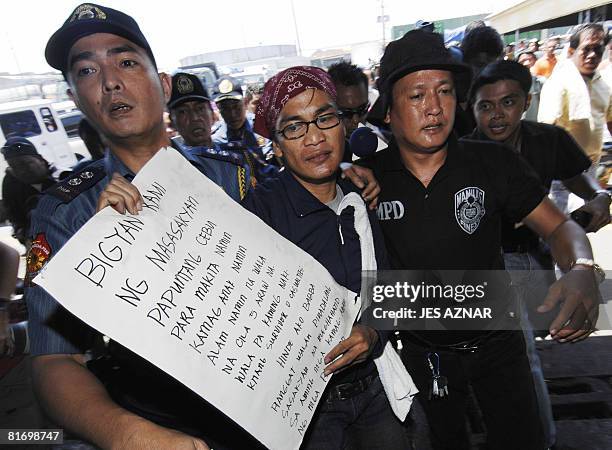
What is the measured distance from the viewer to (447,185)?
5.73 ft

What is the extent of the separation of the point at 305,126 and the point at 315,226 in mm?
373

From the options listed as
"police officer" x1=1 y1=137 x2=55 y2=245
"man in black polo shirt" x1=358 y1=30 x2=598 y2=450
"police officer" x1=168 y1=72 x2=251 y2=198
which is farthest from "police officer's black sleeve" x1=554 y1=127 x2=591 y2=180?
"police officer" x1=1 y1=137 x2=55 y2=245

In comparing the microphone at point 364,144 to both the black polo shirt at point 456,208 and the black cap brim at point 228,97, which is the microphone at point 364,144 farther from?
the black cap brim at point 228,97

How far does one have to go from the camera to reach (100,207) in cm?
99

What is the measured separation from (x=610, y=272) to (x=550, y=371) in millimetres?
1957

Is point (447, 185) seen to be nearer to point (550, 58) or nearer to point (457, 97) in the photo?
point (457, 97)

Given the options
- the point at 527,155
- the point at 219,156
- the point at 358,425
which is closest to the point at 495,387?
the point at 358,425

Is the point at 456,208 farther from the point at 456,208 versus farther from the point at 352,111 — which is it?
the point at 352,111

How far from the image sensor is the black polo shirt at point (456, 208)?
1.73 metres

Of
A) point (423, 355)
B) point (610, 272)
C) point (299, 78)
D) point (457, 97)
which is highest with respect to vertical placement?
point (299, 78)

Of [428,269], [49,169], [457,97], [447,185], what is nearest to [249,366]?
[428,269]

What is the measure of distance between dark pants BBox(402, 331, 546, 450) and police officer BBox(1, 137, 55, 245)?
4.14 m

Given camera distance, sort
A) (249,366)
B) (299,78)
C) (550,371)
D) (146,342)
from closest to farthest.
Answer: (146,342)
(249,366)
(299,78)
(550,371)

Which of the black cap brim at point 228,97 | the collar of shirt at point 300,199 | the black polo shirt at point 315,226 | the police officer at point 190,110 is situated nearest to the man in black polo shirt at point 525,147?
the black polo shirt at point 315,226
